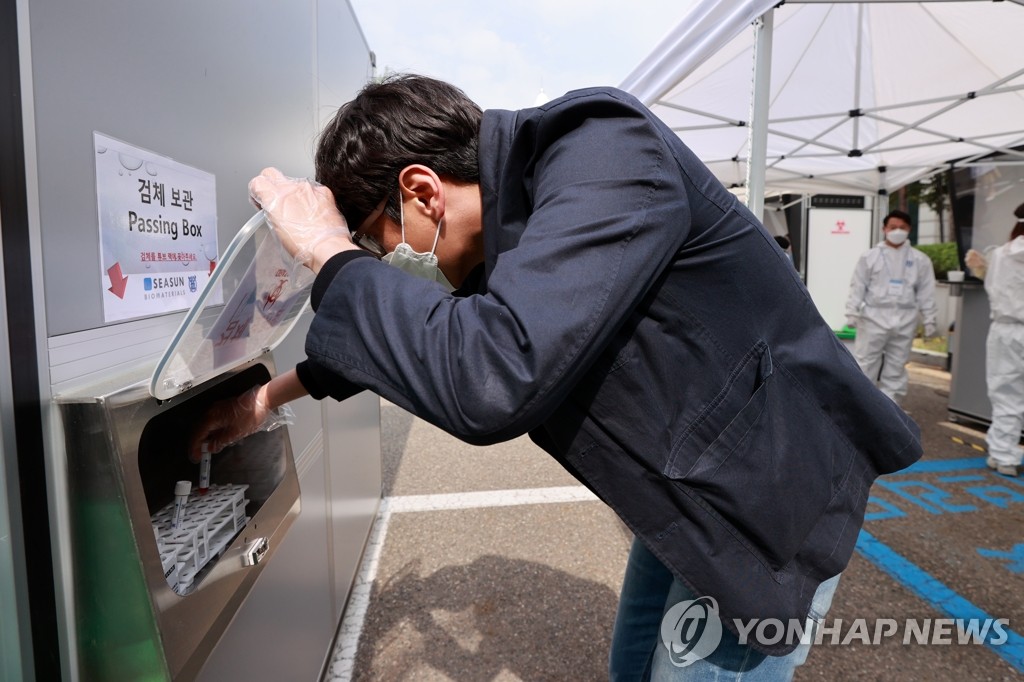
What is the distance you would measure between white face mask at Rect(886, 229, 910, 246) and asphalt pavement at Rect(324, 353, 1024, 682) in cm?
232

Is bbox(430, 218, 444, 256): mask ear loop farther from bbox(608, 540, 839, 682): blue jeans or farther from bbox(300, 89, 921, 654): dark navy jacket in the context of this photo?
bbox(608, 540, 839, 682): blue jeans

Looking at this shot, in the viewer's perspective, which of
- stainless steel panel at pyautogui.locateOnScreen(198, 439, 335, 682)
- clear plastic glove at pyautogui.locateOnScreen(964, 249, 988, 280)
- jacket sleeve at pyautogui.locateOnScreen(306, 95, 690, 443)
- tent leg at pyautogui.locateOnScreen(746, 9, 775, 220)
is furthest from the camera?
clear plastic glove at pyautogui.locateOnScreen(964, 249, 988, 280)

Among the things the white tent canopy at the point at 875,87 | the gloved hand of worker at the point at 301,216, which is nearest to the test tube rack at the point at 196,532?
the gloved hand of worker at the point at 301,216

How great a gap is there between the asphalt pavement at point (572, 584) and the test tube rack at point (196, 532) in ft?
4.27

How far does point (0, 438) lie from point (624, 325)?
78cm

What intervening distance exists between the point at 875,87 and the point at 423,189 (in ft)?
20.7

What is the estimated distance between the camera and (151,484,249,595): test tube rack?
2.85 feet

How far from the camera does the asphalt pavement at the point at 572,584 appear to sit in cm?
213

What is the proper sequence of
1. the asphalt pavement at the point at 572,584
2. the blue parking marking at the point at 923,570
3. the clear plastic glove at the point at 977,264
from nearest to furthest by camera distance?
the asphalt pavement at the point at 572,584 → the blue parking marking at the point at 923,570 → the clear plastic glove at the point at 977,264

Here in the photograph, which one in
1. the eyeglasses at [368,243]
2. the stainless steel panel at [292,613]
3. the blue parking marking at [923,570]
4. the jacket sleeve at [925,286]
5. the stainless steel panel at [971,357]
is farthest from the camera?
the jacket sleeve at [925,286]

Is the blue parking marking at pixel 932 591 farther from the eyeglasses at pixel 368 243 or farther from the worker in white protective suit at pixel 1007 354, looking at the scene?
the eyeglasses at pixel 368 243

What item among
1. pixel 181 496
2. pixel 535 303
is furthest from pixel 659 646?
pixel 181 496

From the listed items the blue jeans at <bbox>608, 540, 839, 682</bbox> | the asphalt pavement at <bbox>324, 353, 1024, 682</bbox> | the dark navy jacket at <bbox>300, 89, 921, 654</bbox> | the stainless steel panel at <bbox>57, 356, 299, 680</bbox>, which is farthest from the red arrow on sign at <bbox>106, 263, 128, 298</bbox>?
the asphalt pavement at <bbox>324, 353, 1024, 682</bbox>

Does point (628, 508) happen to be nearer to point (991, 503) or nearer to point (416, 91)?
point (416, 91)
